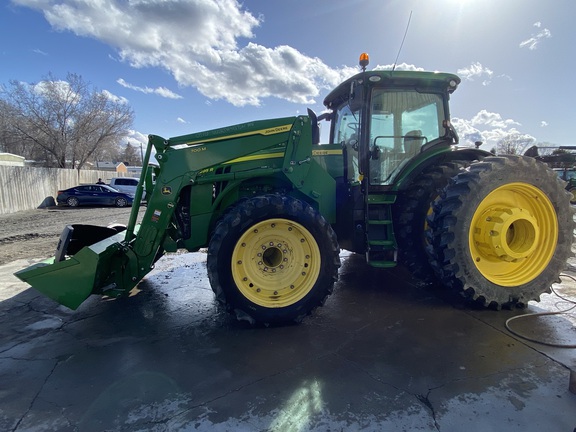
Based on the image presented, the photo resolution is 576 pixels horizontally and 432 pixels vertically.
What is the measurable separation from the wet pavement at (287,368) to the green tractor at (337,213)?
1.30ft

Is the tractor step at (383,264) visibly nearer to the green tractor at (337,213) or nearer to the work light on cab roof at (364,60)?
the green tractor at (337,213)

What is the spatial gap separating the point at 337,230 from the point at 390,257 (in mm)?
766

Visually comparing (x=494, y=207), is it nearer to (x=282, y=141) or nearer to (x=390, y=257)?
(x=390, y=257)

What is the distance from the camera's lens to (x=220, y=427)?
210 centimetres

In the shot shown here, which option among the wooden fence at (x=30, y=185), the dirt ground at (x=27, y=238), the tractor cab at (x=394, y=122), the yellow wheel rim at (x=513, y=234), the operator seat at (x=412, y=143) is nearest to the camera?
the yellow wheel rim at (x=513, y=234)

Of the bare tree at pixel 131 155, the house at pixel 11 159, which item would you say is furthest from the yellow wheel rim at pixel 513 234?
the bare tree at pixel 131 155

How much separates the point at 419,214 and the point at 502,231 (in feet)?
2.98

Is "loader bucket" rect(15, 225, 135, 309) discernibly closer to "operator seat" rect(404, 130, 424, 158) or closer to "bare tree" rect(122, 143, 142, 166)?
"operator seat" rect(404, 130, 424, 158)

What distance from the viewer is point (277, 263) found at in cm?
354

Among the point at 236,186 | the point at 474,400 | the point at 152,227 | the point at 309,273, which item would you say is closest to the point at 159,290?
the point at 152,227

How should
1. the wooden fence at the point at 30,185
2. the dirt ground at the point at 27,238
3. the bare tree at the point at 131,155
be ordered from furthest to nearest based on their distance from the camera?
the bare tree at the point at 131,155 < the wooden fence at the point at 30,185 < the dirt ground at the point at 27,238

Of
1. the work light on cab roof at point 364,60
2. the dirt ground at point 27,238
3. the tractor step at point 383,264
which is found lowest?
the dirt ground at point 27,238

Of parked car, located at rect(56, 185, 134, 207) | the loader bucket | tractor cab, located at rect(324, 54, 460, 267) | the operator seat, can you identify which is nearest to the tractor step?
tractor cab, located at rect(324, 54, 460, 267)

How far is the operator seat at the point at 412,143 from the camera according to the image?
435cm
